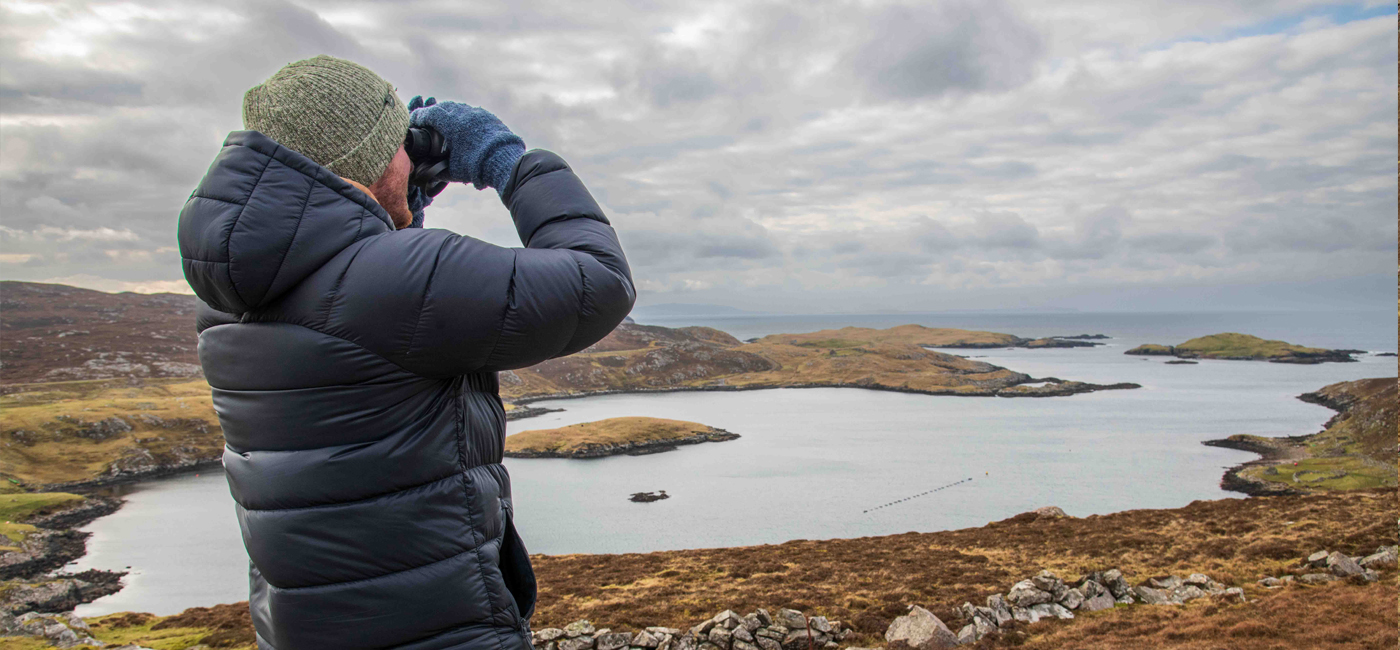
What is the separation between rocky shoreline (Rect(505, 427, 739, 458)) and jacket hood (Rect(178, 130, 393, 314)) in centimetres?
7016

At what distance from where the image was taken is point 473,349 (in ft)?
4.83

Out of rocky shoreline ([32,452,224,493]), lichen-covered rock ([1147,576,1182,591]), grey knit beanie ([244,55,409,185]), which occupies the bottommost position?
rocky shoreline ([32,452,224,493])

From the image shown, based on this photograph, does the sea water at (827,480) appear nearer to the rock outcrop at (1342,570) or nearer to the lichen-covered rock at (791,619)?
the rock outcrop at (1342,570)

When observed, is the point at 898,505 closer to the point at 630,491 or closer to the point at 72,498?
the point at 630,491

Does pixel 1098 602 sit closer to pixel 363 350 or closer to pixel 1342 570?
pixel 1342 570

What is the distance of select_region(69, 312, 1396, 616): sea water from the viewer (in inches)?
1561

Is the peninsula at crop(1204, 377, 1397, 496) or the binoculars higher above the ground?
the binoculars

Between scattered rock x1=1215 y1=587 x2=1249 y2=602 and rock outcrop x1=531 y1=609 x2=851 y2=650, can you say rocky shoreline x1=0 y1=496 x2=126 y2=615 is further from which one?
scattered rock x1=1215 y1=587 x2=1249 y2=602

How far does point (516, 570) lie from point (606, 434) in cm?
7546

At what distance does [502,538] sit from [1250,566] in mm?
22642

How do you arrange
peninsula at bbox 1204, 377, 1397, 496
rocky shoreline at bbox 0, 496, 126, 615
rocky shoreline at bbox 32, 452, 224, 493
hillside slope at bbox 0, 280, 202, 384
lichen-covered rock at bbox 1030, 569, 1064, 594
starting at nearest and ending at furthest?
lichen-covered rock at bbox 1030, 569, 1064, 594 → rocky shoreline at bbox 0, 496, 126, 615 → peninsula at bbox 1204, 377, 1397, 496 → rocky shoreline at bbox 32, 452, 224, 493 → hillside slope at bbox 0, 280, 202, 384

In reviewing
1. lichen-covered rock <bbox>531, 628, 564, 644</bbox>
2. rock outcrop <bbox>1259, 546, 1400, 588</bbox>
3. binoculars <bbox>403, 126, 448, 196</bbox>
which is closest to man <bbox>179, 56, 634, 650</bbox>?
binoculars <bbox>403, 126, 448, 196</bbox>

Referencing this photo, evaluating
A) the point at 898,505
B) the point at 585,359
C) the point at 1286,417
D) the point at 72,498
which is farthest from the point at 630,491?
the point at 585,359

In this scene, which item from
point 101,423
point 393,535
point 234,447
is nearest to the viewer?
point 393,535
